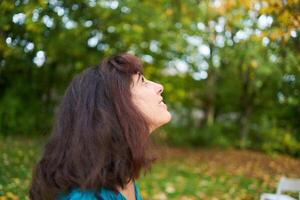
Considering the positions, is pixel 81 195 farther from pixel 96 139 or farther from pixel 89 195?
pixel 96 139

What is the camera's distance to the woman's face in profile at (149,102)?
184 centimetres

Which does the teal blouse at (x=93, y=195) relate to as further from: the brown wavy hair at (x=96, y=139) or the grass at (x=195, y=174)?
the grass at (x=195, y=174)

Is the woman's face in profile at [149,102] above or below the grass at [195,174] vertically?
above

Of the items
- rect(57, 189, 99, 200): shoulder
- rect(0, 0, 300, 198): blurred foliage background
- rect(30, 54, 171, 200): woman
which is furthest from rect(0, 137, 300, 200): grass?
rect(57, 189, 99, 200): shoulder

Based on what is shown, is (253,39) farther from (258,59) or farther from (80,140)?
(80,140)

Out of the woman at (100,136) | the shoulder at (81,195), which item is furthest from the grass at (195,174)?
the shoulder at (81,195)

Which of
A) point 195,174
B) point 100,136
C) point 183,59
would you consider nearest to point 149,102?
point 100,136

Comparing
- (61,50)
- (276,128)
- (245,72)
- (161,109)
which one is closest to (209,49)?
(245,72)

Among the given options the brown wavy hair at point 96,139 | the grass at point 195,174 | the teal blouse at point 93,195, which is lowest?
the grass at point 195,174

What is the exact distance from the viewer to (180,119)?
15.5 meters

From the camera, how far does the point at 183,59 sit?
1291 centimetres

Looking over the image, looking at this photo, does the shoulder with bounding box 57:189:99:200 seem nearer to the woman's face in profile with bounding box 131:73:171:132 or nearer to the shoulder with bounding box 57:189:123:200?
the shoulder with bounding box 57:189:123:200

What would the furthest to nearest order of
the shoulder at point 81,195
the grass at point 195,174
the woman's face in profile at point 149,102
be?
1. the grass at point 195,174
2. the woman's face in profile at point 149,102
3. the shoulder at point 81,195

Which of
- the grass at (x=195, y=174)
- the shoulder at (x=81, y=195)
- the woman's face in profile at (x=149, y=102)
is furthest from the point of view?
the grass at (x=195, y=174)
